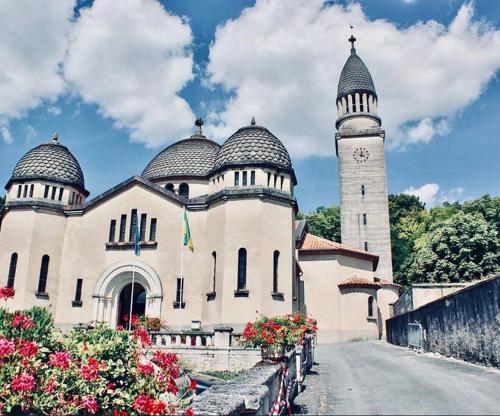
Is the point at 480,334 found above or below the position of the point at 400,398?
above

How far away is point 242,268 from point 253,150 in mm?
6639

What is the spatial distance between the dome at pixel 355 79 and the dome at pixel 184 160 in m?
19.4

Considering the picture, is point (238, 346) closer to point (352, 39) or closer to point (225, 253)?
point (225, 253)

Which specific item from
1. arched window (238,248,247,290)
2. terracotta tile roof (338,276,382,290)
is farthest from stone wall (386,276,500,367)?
terracotta tile roof (338,276,382,290)

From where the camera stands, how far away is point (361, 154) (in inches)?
1816

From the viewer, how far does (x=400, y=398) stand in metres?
10.3

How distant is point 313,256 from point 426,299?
29.9 feet

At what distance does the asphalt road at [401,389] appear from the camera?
9.38 metres

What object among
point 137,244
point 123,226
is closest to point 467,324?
point 137,244

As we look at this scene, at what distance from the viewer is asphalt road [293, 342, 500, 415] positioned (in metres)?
9.38

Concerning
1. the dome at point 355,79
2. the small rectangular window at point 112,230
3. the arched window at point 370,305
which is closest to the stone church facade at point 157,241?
the small rectangular window at point 112,230

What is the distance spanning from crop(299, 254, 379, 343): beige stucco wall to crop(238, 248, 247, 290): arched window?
12100 mm

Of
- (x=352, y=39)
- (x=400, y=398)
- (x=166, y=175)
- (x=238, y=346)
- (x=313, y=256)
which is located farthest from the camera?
(x=352, y=39)

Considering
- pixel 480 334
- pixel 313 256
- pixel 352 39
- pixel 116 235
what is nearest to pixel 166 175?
pixel 116 235
